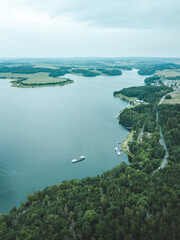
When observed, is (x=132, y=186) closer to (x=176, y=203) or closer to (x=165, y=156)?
(x=176, y=203)

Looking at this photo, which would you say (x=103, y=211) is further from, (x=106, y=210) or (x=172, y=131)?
(x=172, y=131)

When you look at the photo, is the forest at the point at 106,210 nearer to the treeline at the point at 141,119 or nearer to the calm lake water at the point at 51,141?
the calm lake water at the point at 51,141

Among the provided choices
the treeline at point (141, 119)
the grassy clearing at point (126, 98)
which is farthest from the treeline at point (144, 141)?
the grassy clearing at point (126, 98)

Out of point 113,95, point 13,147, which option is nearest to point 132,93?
point 113,95

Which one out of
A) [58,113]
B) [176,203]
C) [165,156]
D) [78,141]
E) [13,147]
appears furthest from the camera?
[58,113]

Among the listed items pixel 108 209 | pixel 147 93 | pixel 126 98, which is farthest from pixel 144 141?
pixel 147 93

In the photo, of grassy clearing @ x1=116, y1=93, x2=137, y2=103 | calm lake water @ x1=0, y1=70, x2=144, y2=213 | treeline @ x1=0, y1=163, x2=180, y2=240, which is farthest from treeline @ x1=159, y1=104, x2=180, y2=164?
grassy clearing @ x1=116, y1=93, x2=137, y2=103

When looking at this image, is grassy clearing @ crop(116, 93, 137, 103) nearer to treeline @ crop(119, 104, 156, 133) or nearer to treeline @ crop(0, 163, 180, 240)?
treeline @ crop(119, 104, 156, 133)
